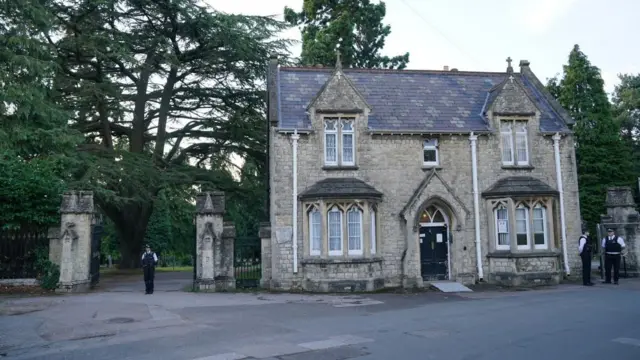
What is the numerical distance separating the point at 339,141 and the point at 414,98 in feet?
14.9

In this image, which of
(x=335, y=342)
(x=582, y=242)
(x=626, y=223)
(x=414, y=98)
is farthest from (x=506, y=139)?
(x=335, y=342)

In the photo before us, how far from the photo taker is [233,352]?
28.5 ft

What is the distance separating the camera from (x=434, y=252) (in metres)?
20.1

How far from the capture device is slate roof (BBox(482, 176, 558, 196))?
1945 cm

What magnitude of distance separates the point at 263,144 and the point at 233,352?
1899 cm

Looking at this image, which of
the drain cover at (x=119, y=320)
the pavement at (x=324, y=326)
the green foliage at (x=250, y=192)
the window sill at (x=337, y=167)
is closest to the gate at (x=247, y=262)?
the pavement at (x=324, y=326)

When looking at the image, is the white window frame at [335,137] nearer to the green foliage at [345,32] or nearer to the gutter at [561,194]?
the gutter at [561,194]

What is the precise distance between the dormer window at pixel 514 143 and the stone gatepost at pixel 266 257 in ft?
34.6

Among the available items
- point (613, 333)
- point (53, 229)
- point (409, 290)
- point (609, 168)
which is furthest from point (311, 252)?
point (609, 168)

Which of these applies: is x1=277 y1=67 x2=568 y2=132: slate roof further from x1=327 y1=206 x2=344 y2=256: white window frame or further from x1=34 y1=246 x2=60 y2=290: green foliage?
x1=34 y1=246 x2=60 y2=290: green foliage

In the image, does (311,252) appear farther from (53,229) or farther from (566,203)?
(566,203)

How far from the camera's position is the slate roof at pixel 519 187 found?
19.5 metres

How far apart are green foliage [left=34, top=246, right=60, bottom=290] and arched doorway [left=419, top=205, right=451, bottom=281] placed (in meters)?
14.0

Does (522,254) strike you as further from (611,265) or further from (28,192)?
(28,192)
